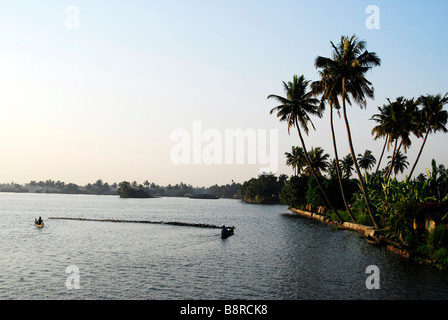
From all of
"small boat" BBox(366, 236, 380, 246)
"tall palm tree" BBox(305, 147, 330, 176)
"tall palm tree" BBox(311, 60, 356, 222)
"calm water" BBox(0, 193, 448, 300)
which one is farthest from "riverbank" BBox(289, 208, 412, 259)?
"tall palm tree" BBox(305, 147, 330, 176)

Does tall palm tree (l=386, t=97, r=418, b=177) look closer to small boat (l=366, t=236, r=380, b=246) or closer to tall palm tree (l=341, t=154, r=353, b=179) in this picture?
small boat (l=366, t=236, r=380, b=246)

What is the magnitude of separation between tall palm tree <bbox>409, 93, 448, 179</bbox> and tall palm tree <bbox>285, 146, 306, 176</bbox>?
5669 centimetres

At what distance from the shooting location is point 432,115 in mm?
57562

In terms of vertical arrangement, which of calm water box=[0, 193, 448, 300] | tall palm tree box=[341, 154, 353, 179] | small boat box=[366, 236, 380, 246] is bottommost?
calm water box=[0, 193, 448, 300]

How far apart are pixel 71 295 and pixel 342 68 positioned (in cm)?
3985

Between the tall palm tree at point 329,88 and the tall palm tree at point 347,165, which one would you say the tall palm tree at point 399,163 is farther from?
the tall palm tree at point 329,88

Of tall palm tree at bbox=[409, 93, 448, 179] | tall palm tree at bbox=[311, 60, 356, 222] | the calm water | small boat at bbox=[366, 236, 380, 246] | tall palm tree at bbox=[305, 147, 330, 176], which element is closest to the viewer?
the calm water

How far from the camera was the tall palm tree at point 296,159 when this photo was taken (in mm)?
116812

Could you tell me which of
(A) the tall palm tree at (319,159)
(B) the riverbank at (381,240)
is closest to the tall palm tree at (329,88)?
(B) the riverbank at (381,240)

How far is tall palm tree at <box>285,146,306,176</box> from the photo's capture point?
116812 millimetres

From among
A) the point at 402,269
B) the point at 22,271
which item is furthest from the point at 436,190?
the point at 22,271

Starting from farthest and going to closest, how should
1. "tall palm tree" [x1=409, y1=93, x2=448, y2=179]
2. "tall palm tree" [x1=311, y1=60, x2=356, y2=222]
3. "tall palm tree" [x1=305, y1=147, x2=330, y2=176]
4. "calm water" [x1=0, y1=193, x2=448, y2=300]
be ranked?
"tall palm tree" [x1=305, y1=147, x2=330, y2=176]
"tall palm tree" [x1=409, y1=93, x2=448, y2=179]
"tall palm tree" [x1=311, y1=60, x2=356, y2=222]
"calm water" [x1=0, y1=193, x2=448, y2=300]

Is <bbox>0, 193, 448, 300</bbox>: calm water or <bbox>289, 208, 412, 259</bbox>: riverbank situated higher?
<bbox>289, 208, 412, 259</bbox>: riverbank
